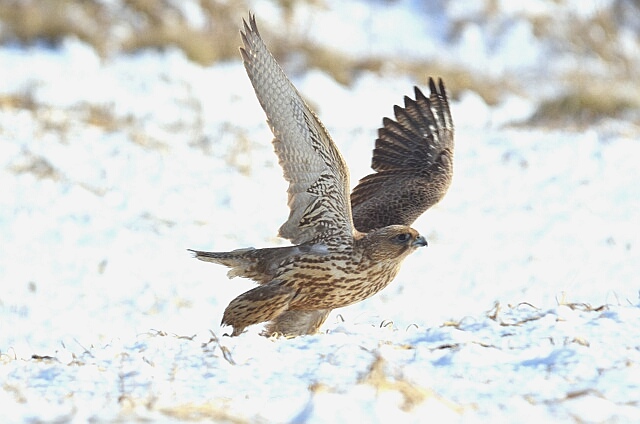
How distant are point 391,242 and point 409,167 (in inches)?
55.1

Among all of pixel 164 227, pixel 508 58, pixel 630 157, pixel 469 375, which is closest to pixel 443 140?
pixel 164 227

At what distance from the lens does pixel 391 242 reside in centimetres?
543

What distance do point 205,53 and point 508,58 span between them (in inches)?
330

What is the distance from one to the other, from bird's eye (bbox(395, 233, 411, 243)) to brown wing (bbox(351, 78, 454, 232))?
640 mm

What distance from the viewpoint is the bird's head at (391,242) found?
5395 mm

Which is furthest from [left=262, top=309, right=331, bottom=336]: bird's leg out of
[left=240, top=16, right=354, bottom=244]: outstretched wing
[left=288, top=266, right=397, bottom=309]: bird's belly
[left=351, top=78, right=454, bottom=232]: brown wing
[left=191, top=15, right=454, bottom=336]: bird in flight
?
[left=351, top=78, right=454, bottom=232]: brown wing

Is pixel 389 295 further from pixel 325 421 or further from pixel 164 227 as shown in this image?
pixel 325 421

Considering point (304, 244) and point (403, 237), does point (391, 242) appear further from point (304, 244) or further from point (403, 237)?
point (304, 244)

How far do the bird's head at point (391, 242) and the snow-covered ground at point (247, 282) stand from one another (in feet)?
1.69

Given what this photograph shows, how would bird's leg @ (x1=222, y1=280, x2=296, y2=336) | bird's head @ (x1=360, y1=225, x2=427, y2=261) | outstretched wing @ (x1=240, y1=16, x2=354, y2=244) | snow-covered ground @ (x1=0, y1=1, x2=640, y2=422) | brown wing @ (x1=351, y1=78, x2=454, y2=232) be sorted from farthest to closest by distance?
brown wing @ (x1=351, y1=78, x2=454, y2=232) → bird's head @ (x1=360, y1=225, x2=427, y2=261) → bird's leg @ (x1=222, y1=280, x2=296, y2=336) → outstretched wing @ (x1=240, y1=16, x2=354, y2=244) → snow-covered ground @ (x1=0, y1=1, x2=640, y2=422)

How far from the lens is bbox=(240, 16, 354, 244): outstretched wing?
5.00 metres

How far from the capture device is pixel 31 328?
6.72m

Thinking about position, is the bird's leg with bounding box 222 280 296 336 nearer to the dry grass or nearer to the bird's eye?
the bird's eye

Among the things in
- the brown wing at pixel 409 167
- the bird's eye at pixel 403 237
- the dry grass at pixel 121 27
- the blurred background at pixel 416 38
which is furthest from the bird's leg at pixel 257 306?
the dry grass at pixel 121 27
